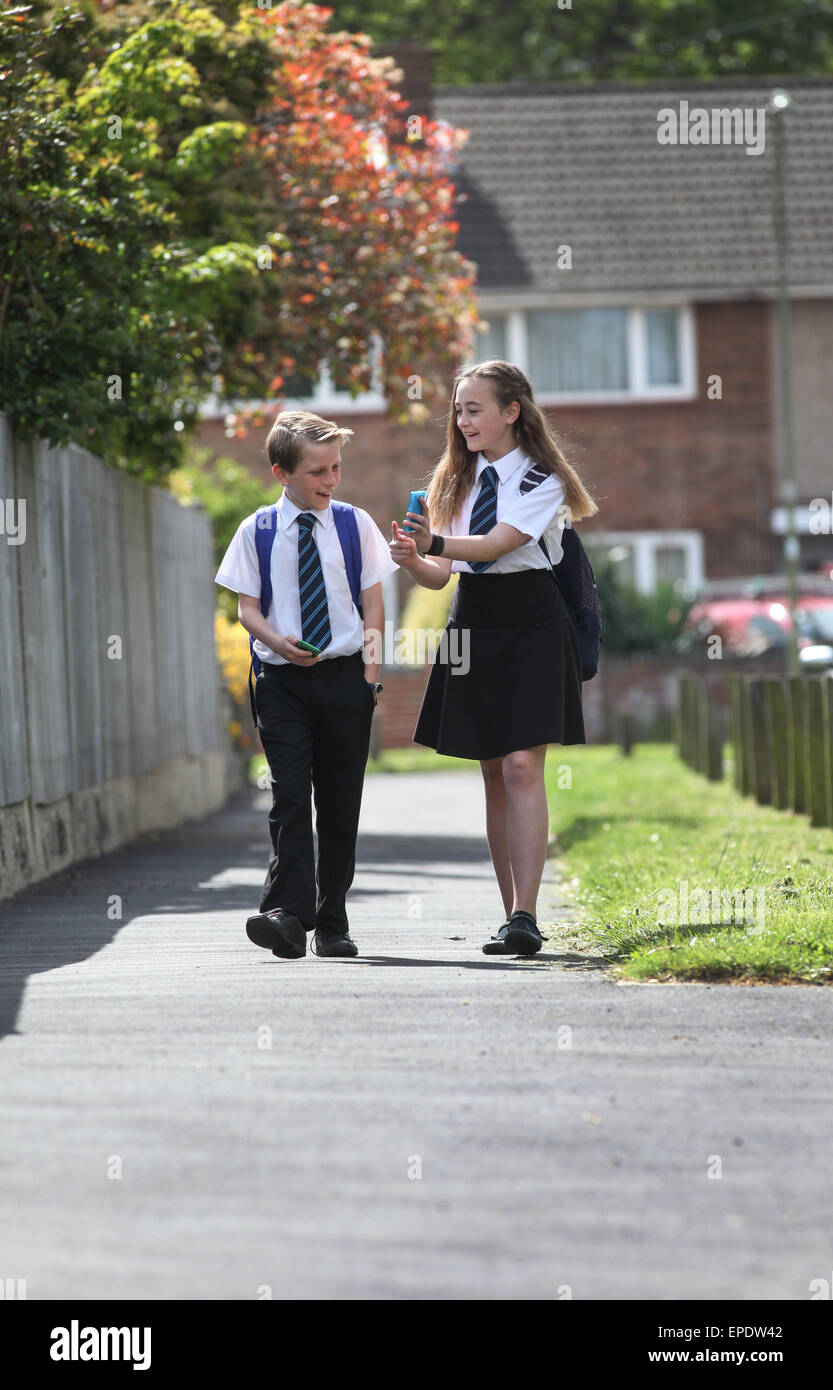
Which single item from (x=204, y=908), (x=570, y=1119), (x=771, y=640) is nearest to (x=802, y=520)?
(x=771, y=640)

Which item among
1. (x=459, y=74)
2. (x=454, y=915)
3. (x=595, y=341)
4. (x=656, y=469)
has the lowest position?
(x=454, y=915)

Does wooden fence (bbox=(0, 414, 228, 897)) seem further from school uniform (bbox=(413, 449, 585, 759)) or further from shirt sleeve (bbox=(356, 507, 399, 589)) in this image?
school uniform (bbox=(413, 449, 585, 759))

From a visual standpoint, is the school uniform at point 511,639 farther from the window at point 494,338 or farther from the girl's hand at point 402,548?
the window at point 494,338

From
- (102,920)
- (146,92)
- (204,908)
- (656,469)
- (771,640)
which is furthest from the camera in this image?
(656,469)

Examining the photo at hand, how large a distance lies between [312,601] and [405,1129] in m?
2.70

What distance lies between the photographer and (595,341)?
3053 cm

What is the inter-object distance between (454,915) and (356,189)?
6.71 metres

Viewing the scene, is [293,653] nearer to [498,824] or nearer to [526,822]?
[526,822]

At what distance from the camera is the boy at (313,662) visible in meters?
6.66

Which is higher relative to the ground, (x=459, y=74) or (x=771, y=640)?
(x=459, y=74)

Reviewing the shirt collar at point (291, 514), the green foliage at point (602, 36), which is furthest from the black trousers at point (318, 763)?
the green foliage at point (602, 36)

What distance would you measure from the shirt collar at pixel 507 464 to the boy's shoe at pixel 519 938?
1409 millimetres
